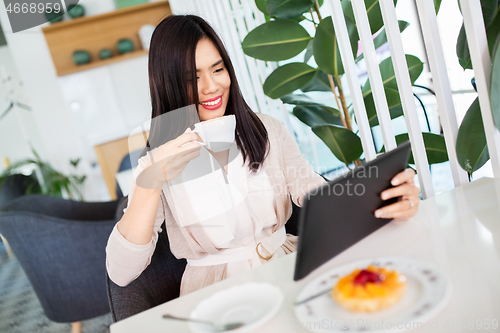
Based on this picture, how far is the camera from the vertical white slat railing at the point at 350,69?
3.45 ft

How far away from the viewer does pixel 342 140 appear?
4.32 feet

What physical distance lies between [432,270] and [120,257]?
0.66m

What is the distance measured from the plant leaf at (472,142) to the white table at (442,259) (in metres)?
0.09

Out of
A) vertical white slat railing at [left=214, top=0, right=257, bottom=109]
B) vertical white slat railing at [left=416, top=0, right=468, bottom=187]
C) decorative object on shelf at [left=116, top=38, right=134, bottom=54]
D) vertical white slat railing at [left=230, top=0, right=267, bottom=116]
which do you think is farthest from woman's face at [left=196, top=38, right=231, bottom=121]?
decorative object on shelf at [left=116, top=38, right=134, bottom=54]

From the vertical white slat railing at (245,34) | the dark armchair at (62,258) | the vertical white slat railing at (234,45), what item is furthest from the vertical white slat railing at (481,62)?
the vertical white slat railing at (234,45)

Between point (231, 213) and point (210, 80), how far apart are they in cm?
38

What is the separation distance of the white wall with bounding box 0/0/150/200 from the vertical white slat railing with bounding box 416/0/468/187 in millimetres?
3646

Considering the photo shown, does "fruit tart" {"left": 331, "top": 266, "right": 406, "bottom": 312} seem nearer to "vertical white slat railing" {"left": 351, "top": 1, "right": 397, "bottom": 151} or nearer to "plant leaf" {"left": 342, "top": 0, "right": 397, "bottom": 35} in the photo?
"vertical white slat railing" {"left": 351, "top": 1, "right": 397, "bottom": 151}

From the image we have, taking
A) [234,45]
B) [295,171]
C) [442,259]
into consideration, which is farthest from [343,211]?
[234,45]

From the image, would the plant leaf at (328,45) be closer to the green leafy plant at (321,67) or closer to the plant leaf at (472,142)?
the green leafy plant at (321,67)

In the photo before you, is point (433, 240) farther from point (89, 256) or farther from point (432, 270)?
point (89, 256)

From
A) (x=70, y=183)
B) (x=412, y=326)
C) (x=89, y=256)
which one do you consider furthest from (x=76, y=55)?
(x=412, y=326)

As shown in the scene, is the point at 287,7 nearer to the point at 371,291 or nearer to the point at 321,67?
the point at 321,67

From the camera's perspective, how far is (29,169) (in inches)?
186
